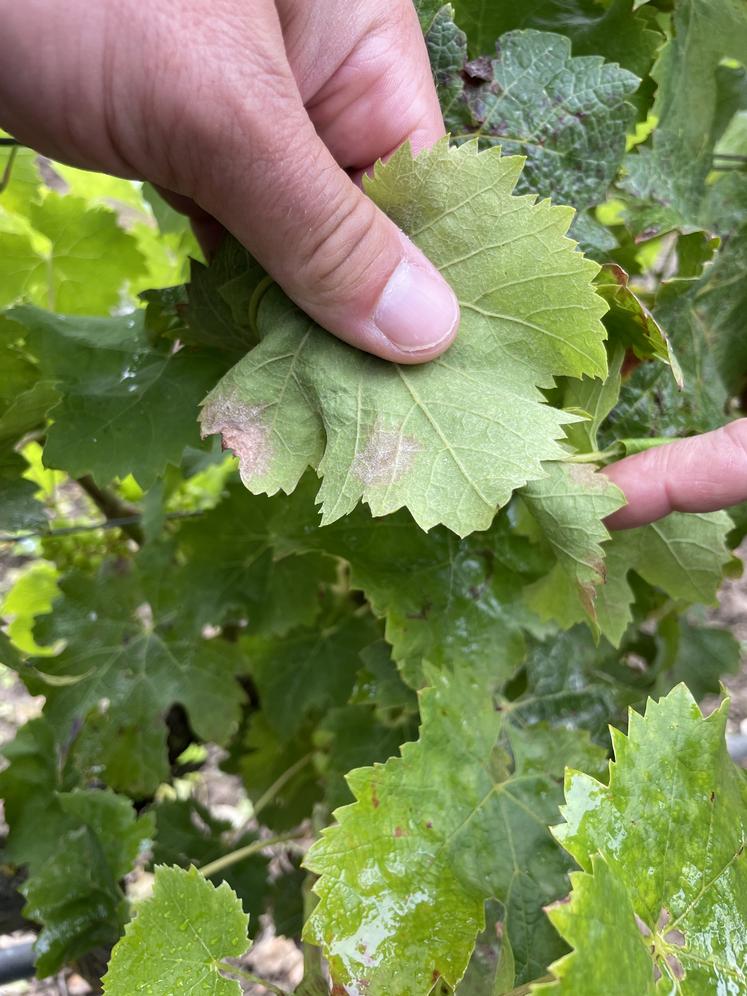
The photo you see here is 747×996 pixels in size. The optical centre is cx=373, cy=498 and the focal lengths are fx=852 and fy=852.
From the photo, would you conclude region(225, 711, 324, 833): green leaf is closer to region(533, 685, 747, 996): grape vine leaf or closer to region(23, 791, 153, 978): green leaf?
region(23, 791, 153, 978): green leaf

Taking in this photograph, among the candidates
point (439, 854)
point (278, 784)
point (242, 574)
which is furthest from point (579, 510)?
point (278, 784)

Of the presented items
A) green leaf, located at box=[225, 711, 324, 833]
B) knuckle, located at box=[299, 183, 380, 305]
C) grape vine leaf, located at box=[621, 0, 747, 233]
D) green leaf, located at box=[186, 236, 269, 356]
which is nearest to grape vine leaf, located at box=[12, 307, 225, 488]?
green leaf, located at box=[186, 236, 269, 356]

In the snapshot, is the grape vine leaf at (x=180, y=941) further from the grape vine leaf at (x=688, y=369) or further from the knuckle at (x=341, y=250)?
the grape vine leaf at (x=688, y=369)

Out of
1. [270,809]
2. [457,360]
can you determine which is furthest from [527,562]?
[270,809]

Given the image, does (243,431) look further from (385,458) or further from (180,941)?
(180,941)

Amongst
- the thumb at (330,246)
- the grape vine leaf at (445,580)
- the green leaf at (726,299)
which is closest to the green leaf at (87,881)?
the grape vine leaf at (445,580)
